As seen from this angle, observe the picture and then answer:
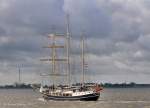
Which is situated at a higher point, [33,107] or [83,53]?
[83,53]

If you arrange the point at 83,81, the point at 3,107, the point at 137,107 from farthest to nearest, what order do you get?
1. the point at 83,81
2. the point at 3,107
3. the point at 137,107

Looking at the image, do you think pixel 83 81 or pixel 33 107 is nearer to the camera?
pixel 33 107

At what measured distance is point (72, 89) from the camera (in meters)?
166

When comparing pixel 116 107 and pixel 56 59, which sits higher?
pixel 56 59

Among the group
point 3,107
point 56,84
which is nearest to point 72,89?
point 56,84

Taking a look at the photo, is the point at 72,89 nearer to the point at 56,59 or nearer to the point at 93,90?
the point at 93,90

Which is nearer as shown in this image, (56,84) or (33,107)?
(33,107)

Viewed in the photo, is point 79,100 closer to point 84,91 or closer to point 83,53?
point 84,91

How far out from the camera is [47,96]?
575 feet

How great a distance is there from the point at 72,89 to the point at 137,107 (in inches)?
1438

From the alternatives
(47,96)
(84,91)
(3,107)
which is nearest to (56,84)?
(47,96)

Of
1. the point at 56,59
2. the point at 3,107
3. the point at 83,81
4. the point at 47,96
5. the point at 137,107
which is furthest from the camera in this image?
the point at 56,59

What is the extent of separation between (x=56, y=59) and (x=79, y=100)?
86.6 feet

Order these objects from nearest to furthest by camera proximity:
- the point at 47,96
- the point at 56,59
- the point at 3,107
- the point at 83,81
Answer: the point at 3,107 → the point at 83,81 → the point at 47,96 → the point at 56,59
